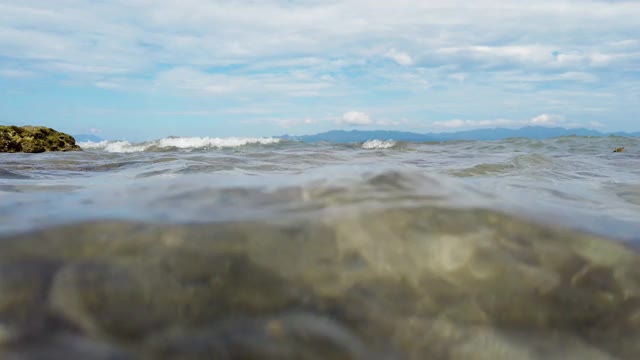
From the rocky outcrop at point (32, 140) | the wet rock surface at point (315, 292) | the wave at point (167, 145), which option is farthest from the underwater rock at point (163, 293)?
the wave at point (167, 145)

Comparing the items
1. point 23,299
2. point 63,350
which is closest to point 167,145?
point 23,299

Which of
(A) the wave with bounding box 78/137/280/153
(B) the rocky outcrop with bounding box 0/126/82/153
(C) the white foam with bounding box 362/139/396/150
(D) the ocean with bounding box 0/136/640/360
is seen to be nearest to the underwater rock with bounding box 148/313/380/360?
(D) the ocean with bounding box 0/136/640/360

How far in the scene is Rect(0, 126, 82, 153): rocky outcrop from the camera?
12070 millimetres

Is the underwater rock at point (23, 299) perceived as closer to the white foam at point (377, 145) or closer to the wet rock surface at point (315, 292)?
the wet rock surface at point (315, 292)

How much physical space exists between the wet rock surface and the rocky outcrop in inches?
482

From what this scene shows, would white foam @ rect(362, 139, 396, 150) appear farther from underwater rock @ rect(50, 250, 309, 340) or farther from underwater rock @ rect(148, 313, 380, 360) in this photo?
underwater rock @ rect(148, 313, 380, 360)

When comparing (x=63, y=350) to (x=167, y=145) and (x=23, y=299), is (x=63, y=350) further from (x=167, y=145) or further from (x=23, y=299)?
(x=167, y=145)

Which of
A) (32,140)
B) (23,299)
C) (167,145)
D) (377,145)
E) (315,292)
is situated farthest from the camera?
(167,145)

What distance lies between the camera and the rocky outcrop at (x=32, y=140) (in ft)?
39.6

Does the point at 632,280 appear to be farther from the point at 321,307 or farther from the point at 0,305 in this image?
the point at 0,305

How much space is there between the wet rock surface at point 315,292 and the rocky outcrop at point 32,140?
40.2 ft

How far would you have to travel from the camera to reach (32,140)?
12.3m

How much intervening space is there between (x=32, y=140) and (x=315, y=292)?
13.1 m

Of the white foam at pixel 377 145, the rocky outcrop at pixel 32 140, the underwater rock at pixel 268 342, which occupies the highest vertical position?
the rocky outcrop at pixel 32 140
